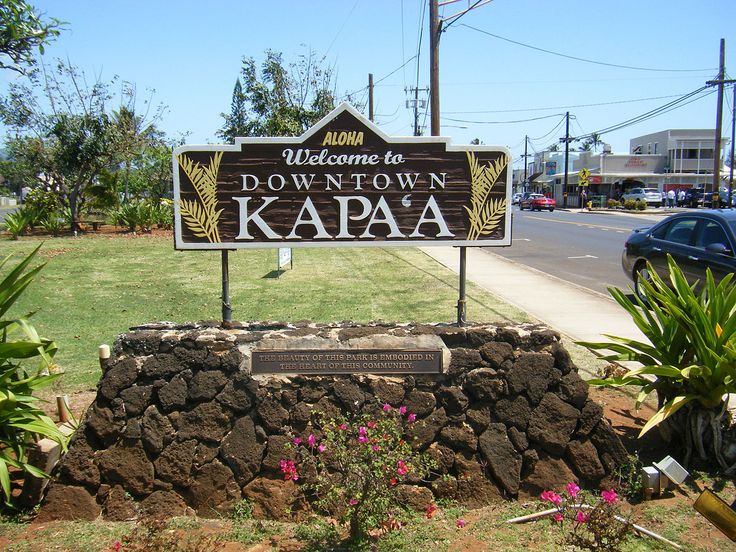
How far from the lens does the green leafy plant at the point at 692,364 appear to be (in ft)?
15.7

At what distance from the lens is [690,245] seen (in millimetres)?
10617

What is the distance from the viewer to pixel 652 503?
14.9ft

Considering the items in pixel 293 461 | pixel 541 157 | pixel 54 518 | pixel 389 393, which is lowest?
pixel 54 518

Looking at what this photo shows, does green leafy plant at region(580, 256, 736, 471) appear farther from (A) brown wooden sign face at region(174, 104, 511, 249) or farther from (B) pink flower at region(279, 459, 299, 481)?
(B) pink flower at region(279, 459, 299, 481)

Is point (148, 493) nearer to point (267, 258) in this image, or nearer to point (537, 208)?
point (267, 258)

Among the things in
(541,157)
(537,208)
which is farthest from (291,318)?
(541,157)

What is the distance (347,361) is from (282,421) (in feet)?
1.90

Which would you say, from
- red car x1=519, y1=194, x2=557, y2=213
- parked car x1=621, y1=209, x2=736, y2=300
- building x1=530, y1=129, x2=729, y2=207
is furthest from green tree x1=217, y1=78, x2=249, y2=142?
building x1=530, y1=129, x2=729, y2=207

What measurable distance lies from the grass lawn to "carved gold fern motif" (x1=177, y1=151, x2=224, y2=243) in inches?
104

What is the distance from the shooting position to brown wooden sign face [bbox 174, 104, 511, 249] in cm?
494

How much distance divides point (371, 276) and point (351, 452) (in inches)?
394

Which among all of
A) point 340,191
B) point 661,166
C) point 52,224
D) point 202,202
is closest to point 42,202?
point 52,224

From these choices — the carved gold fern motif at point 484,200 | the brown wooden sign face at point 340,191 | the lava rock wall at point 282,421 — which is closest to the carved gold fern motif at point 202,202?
the brown wooden sign face at point 340,191

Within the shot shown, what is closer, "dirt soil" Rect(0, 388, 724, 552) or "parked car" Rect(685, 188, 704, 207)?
"dirt soil" Rect(0, 388, 724, 552)
